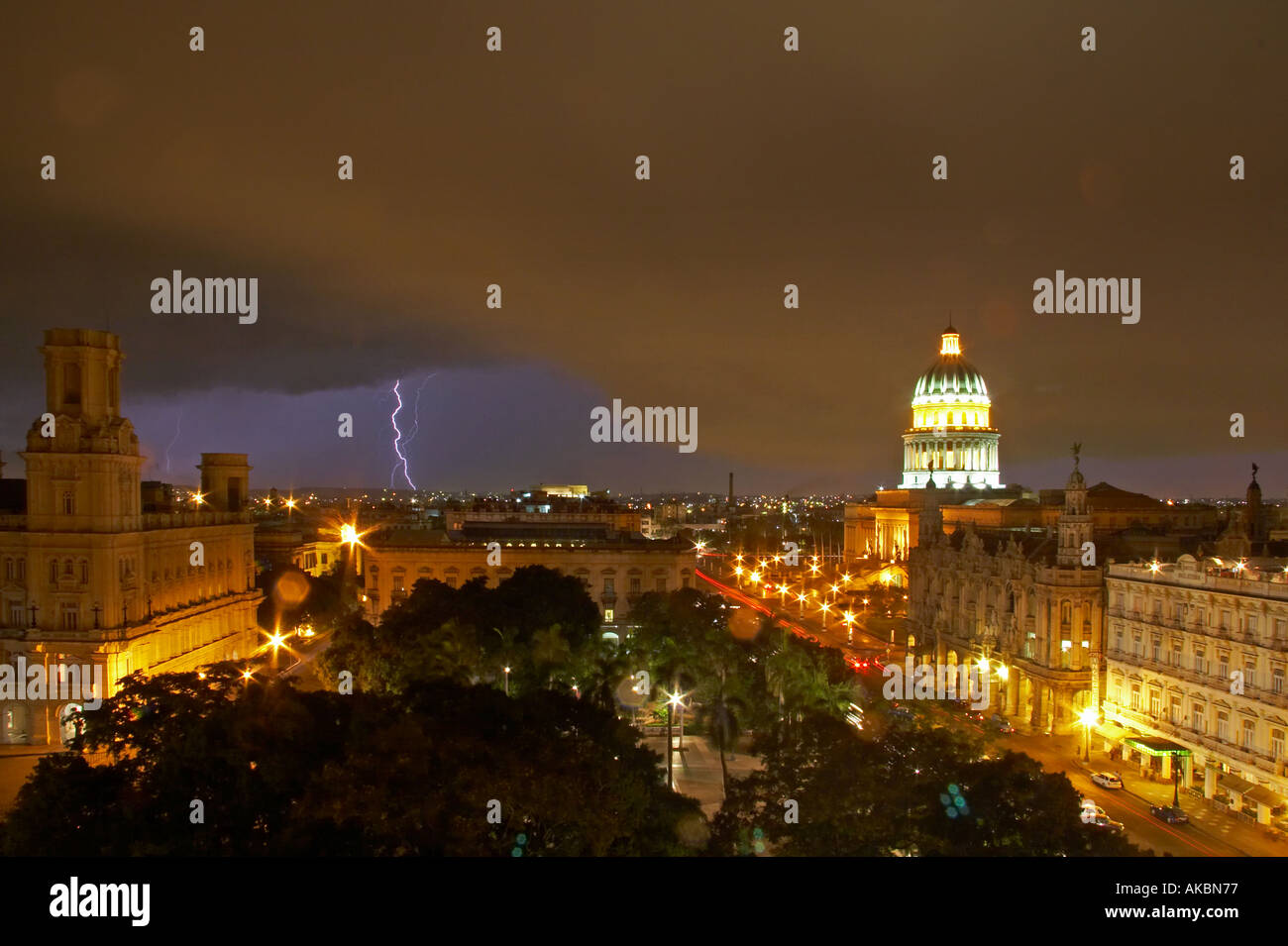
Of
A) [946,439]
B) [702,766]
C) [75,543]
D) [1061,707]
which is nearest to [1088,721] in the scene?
[1061,707]

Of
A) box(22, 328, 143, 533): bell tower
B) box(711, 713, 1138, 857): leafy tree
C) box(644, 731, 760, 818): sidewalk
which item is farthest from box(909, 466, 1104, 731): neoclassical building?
box(22, 328, 143, 533): bell tower

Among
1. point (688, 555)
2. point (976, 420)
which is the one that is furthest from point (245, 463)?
point (976, 420)

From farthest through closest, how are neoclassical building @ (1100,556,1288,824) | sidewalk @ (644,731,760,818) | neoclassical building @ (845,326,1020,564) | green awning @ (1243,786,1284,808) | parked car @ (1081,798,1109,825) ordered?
1. neoclassical building @ (845,326,1020,564)
2. sidewalk @ (644,731,760,818)
3. neoclassical building @ (1100,556,1288,824)
4. green awning @ (1243,786,1284,808)
5. parked car @ (1081,798,1109,825)

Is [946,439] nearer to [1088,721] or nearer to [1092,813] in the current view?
[1088,721]

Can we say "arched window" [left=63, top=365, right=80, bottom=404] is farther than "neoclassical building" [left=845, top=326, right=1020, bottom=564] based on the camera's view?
No

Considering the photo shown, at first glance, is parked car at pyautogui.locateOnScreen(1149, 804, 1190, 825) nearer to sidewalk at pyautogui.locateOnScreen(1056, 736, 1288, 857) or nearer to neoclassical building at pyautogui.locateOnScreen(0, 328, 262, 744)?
sidewalk at pyautogui.locateOnScreen(1056, 736, 1288, 857)

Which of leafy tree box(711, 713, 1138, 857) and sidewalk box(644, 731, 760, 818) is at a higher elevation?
leafy tree box(711, 713, 1138, 857)

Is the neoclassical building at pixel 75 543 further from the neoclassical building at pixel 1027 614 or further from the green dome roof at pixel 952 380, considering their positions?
the green dome roof at pixel 952 380
